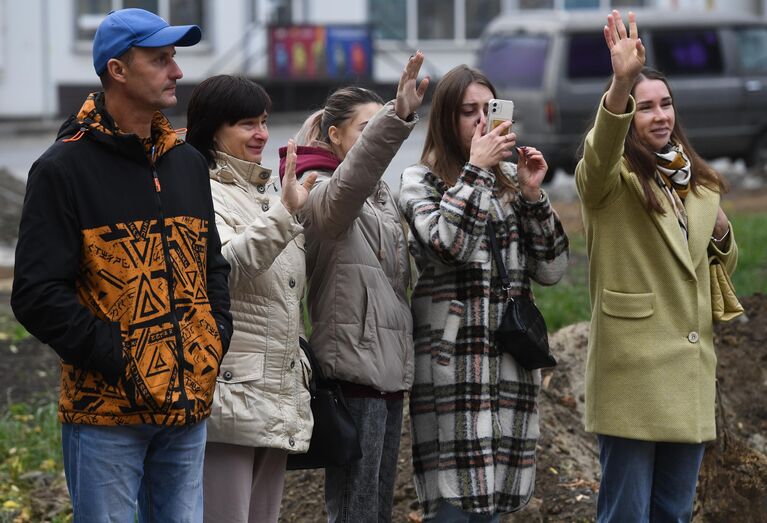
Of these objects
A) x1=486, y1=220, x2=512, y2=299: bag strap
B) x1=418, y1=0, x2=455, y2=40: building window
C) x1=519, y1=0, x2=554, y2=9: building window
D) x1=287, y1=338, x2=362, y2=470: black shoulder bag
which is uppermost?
x1=519, y1=0, x2=554, y2=9: building window

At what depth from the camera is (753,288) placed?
8719 mm

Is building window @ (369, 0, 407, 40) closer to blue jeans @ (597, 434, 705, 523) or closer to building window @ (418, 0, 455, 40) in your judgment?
building window @ (418, 0, 455, 40)

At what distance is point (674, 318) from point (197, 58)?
2542 centimetres

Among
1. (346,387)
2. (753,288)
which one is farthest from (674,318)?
(753,288)

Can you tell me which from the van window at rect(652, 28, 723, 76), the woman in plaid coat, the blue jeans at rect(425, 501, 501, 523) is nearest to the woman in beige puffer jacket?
the woman in plaid coat

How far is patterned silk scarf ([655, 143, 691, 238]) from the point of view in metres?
4.53

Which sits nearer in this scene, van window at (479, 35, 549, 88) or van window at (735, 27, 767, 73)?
van window at (479, 35, 549, 88)

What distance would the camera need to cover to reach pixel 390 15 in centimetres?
3073

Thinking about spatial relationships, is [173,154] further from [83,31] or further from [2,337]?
[83,31]

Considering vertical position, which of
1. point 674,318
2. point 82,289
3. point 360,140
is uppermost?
point 360,140

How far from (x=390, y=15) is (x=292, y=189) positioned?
27237mm

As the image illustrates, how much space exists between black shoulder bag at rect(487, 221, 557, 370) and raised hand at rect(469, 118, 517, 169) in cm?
25

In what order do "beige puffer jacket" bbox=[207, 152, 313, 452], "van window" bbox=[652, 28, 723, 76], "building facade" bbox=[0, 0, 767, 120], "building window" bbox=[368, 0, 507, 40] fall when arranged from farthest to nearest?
"building window" bbox=[368, 0, 507, 40], "building facade" bbox=[0, 0, 767, 120], "van window" bbox=[652, 28, 723, 76], "beige puffer jacket" bbox=[207, 152, 313, 452]

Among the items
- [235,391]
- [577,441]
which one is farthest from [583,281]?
[235,391]
